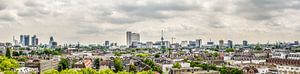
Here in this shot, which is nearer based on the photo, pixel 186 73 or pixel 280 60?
pixel 186 73

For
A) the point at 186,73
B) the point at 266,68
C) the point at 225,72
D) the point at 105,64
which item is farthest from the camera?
the point at 105,64

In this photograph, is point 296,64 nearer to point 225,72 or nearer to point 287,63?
point 287,63

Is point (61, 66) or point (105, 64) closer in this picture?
point (61, 66)

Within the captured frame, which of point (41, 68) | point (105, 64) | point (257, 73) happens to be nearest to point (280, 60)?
point (257, 73)

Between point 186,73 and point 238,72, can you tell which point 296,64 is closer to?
point 238,72

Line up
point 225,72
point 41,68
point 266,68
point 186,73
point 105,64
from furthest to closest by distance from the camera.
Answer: point 105,64, point 41,68, point 266,68, point 225,72, point 186,73

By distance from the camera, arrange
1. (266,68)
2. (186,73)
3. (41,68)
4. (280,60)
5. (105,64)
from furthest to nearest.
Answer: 1. (105,64)
2. (41,68)
3. (280,60)
4. (266,68)
5. (186,73)

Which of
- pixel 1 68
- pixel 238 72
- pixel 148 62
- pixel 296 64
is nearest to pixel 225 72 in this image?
pixel 238 72

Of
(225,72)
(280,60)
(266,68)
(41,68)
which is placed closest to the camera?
(225,72)
